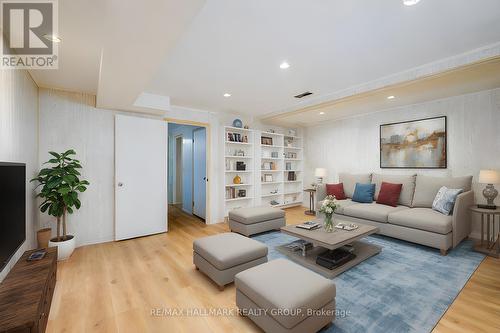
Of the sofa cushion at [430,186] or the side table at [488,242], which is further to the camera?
the sofa cushion at [430,186]

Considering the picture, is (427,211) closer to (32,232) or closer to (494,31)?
(494,31)

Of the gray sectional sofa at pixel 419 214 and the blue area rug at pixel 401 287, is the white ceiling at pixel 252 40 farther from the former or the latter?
the blue area rug at pixel 401 287

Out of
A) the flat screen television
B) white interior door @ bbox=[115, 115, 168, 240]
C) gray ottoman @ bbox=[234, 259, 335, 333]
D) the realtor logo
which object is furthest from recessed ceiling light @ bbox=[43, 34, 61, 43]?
gray ottoman @ bbox=[234, 259, 335, 333]

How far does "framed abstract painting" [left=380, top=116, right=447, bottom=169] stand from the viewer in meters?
3.86

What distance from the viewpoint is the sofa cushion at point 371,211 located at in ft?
11.6

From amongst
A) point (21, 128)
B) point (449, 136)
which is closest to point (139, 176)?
point (21, 128)

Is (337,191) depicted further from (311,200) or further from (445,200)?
(445,200)

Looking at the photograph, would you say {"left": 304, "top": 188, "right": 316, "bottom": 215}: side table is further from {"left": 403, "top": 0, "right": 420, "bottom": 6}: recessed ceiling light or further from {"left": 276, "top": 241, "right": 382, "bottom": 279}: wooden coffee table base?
{"left": 403, "top": 0, "right": 420, "bottom": 6}: recessed ceiling light

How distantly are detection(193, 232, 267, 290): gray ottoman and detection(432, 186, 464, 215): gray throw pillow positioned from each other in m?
2.87

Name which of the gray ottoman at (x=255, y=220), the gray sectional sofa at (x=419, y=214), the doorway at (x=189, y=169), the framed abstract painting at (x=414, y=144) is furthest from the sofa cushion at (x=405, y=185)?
the doorway at (x=189, y=169)

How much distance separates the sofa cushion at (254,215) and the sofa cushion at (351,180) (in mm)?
1814

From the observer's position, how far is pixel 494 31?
2.02 m

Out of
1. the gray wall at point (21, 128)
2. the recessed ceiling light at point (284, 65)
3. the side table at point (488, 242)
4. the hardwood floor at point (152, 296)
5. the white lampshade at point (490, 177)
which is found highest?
the recessed ceiling light at point (284, 65)

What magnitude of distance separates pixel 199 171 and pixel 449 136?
4.91m
